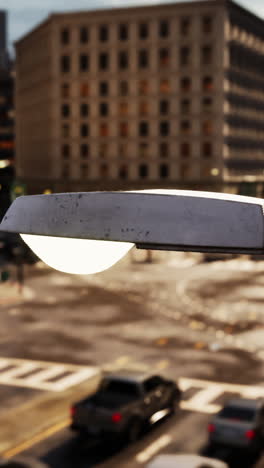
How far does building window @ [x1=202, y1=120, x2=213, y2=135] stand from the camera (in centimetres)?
9688

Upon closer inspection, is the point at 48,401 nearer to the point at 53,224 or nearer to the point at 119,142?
the point at 53,224

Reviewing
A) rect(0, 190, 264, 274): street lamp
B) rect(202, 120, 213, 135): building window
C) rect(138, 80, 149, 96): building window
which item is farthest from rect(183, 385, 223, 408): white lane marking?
rect(138, 80, 149, 96): building window

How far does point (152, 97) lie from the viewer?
9931cm

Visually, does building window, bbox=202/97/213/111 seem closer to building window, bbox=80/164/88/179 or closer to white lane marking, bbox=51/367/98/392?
building window, bbox=80/164/88/179

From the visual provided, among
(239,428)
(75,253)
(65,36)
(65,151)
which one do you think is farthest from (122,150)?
(75,253)

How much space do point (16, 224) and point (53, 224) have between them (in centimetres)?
15

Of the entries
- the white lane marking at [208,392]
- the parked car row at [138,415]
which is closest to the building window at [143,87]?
the white lane marking at [208,392]

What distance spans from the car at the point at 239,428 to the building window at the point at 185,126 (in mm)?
79148

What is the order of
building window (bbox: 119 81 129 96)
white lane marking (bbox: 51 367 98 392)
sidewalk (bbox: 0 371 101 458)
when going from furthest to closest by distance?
1. building window (bbox: 119 81 129 96)
2. white lane marking (bbox: 51 367 98 392)
3. sidewalk (bbox: 0 371 101 458)

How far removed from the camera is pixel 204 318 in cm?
4450

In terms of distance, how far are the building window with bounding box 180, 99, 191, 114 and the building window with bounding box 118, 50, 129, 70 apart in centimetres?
1046

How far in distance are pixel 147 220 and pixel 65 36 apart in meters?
104

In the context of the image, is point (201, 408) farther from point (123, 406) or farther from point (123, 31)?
point (123, 31)

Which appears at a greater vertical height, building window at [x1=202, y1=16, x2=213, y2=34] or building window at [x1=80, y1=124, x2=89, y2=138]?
building window at [x1=202, y1=16, x2=213, y2=34]
